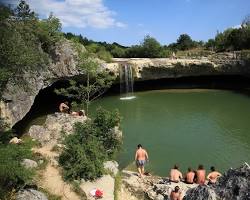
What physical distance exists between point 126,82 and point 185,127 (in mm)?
13002

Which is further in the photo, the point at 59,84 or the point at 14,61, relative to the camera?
the point at 59,84

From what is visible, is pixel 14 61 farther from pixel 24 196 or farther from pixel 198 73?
pixel 198 73

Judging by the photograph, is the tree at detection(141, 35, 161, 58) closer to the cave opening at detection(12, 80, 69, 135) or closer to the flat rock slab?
the cave opening at detection(12, 80, 69, 135)

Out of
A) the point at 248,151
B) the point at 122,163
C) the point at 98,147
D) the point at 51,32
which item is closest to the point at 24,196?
the point at 98,147

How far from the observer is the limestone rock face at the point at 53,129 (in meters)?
17.8

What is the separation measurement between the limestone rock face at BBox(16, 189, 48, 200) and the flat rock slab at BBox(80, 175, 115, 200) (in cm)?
180

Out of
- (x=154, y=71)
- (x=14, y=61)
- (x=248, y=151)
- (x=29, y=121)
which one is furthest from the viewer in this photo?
(x=154, y=71)

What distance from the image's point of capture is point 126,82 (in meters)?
37.8

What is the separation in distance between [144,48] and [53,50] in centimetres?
2383

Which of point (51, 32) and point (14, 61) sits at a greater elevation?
point (51, 32)

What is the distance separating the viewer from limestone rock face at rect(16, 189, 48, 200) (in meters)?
11.4

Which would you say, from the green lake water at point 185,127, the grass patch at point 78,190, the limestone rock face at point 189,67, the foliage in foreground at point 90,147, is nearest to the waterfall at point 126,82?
the green lake water at point 185,127

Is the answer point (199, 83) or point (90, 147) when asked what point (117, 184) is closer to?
point (90, 147)

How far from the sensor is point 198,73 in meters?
40.6
